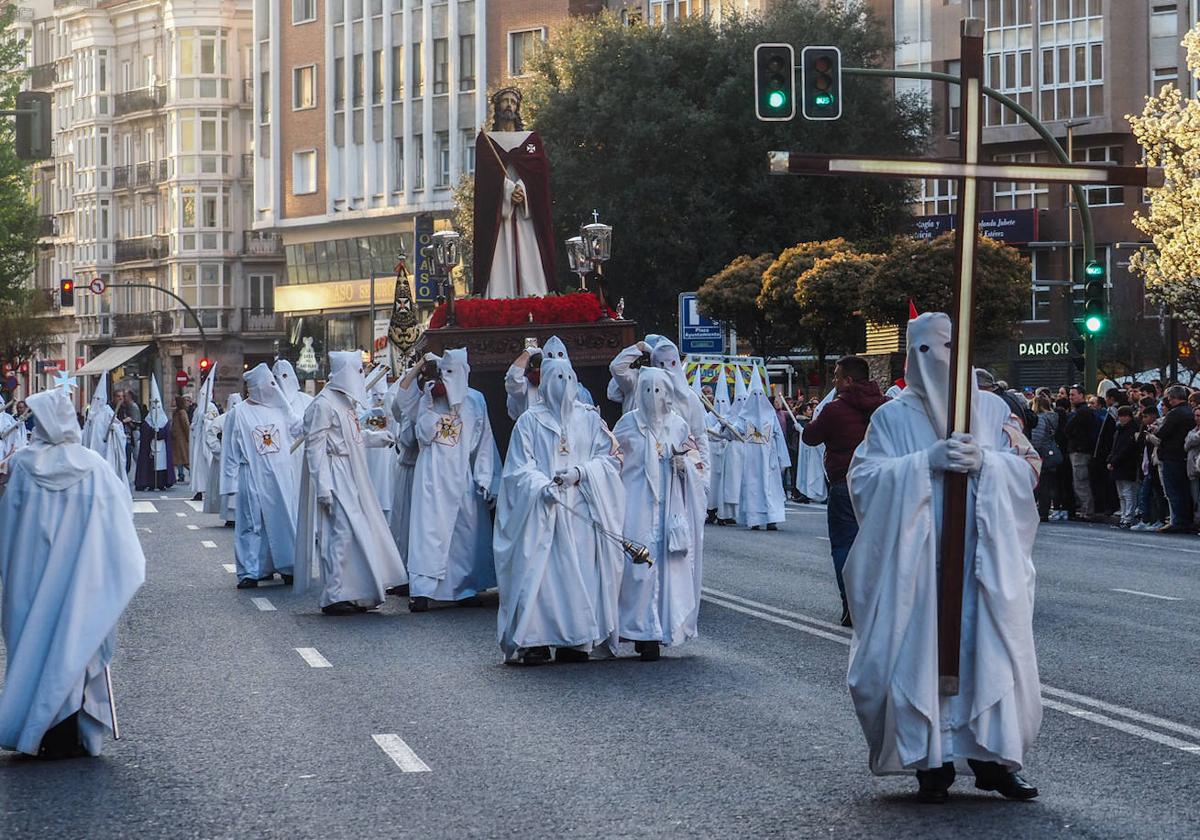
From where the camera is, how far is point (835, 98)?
24125 mm

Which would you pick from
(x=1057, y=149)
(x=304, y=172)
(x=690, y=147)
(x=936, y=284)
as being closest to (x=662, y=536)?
(x=1057, y=149)

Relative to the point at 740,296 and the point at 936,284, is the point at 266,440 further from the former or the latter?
the point at 740,296

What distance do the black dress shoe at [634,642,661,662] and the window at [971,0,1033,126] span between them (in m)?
56.3

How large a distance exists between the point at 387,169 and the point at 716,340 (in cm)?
4310

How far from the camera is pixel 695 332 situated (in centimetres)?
3884

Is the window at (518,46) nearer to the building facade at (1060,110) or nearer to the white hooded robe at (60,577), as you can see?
the building facade at (1060,110)

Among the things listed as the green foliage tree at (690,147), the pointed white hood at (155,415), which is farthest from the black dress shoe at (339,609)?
the green foliage tree at (690,147)

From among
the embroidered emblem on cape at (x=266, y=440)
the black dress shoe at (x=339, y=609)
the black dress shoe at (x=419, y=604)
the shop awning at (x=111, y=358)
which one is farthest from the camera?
the shop awning at (x=111, y=358)

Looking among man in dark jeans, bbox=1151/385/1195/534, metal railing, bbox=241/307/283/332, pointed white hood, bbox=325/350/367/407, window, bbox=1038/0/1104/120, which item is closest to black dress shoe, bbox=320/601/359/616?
pointed white hood, bbox=325/350/367/407

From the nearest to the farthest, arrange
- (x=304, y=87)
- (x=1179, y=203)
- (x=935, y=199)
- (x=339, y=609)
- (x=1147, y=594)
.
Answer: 1. (x=339, y=609)
2. (x=1147, y=594)
3. (x=1179, y=203)
4. (x=935, y=199)
5. (x=304, y=87)

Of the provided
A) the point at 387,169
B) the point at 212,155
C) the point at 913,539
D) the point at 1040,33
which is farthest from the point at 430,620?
the point at 212,155

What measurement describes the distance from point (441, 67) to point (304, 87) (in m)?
7.60

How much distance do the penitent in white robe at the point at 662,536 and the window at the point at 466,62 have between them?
2525 inches

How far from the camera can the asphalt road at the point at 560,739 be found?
8.57m
